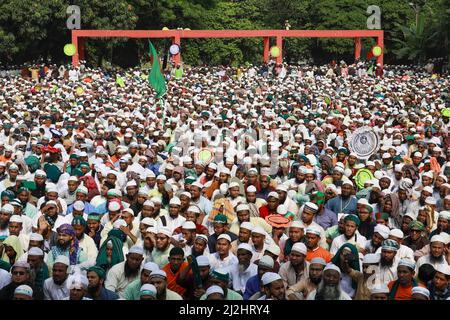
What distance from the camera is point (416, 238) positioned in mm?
6840

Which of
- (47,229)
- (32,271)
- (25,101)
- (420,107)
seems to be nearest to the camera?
(32,271)

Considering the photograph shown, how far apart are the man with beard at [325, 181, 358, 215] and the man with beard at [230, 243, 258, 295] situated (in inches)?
91.5

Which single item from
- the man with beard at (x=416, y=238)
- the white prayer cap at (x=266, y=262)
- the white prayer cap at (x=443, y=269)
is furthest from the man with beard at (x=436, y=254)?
the white prayer cap at (x=266, y=262)

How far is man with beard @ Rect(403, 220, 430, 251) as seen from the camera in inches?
268

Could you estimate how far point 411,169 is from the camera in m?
9.80

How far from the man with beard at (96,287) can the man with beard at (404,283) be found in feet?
6.53

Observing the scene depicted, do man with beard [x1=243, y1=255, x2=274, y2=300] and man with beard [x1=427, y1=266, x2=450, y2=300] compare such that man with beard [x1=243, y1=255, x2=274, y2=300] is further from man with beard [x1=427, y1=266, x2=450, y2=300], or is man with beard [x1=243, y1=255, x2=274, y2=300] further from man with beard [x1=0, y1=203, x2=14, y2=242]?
man with beard [x1=0, y1=203, x2=14, y2=242]

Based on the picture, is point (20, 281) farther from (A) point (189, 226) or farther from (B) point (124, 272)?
(A) point (189, 226)

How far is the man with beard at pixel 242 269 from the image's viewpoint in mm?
6032

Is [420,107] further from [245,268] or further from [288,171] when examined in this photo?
[245,268]

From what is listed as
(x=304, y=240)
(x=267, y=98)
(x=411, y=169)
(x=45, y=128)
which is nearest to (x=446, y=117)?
(x=411, y=169)

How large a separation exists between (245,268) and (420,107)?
12.0 m

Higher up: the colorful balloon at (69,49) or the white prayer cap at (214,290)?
the colorful balloon at (69,49)

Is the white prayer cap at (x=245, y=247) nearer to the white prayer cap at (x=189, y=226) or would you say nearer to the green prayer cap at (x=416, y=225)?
the white prayer cap at (x=189, y=226)
